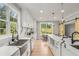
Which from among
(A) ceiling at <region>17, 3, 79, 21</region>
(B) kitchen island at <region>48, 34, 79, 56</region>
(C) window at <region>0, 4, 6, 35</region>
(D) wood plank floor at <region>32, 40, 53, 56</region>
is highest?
(A) ceiling at <region>17, 3, 79, 21</region>

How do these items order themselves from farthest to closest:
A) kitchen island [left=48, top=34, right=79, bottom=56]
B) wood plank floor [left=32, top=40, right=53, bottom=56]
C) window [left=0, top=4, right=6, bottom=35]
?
wood plank floor [left=32, top=40, right=53, bottom=56] < window [left=0, top=4, right=6, bottom=35] < kitchen island [left=48, top=34, right=79, bottom=56]

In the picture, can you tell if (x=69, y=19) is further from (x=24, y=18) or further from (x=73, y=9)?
(x=24, y=18)

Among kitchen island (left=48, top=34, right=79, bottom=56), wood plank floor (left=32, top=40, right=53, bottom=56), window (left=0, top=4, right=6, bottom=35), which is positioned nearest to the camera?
kitchen island (left=48, top=34, right=79, bottom=56)

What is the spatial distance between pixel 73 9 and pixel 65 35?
786mm

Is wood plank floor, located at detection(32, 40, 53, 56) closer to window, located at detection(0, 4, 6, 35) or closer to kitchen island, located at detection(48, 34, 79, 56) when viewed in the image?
kitchen island, located at detection(48, 34, 79, 56)

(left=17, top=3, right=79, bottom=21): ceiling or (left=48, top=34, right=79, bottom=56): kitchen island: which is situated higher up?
(left=17, top=3, right=79, bottom=21): ceiling

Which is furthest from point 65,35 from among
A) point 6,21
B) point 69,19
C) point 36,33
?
point 36,33

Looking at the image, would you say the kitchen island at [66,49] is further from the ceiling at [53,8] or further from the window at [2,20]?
the window at [2,20]

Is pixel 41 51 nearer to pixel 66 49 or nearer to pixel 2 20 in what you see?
pixel 2 20

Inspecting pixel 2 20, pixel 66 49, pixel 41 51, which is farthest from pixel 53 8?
pixel 66 49

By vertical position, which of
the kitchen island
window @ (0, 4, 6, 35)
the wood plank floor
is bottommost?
the wood plank floor

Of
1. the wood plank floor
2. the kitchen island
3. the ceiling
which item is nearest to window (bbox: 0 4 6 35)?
the ceiling

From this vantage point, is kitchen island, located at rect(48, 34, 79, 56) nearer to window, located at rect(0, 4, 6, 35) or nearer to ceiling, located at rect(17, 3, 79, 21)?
ceiling, located at rect(17, 3, 79, 21)

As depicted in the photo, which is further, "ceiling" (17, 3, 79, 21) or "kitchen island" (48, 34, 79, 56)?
"ceiling" (17, 3, 79, 21)
